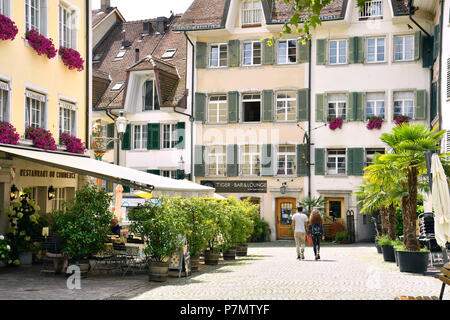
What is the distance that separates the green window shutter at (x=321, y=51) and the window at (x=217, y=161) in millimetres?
6306

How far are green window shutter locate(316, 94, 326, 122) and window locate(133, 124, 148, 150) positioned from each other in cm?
892

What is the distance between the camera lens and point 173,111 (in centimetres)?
3341

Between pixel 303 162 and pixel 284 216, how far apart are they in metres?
2.90

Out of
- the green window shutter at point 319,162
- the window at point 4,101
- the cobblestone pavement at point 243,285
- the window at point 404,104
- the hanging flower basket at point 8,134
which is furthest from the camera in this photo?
the green window shutter at point 319,162

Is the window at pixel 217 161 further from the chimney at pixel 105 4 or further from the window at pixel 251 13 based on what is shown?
the chimney at pixel 105 4

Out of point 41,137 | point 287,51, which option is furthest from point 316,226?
point 287,51

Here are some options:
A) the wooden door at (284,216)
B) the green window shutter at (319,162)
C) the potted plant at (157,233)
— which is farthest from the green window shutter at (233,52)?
the potted plant at (157,233)

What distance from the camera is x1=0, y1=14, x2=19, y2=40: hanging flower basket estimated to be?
15.3 metres

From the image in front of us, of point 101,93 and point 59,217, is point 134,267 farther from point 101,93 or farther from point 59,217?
point 101,93

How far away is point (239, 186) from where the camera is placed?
3269cm

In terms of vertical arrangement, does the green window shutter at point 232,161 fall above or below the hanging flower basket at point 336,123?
below

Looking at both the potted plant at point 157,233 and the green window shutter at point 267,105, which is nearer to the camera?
the potted plant at point 157,233

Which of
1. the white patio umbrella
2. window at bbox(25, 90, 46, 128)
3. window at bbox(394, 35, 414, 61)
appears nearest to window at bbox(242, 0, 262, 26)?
window at bbox(394, 35, 414, 61)

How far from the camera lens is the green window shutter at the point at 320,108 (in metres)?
31.7
